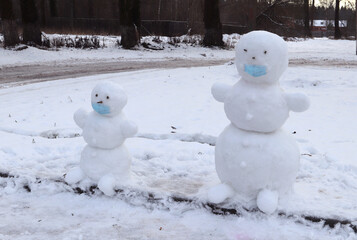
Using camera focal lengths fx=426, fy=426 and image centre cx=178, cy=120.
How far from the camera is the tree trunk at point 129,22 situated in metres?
19.1

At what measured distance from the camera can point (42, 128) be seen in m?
6.26

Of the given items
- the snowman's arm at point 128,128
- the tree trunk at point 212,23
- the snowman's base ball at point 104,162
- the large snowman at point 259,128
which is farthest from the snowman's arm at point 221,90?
the tree trunk at point 212,23

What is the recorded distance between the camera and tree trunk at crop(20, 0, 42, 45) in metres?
17.8

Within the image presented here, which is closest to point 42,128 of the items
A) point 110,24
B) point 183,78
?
point 183,78

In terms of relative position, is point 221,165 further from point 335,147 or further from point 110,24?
point 110,24

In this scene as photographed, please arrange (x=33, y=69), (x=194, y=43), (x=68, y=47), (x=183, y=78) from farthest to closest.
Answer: (x=194, y=43) → (x=68, y=47) → (x=33, y=69) → (x=183, y=78)

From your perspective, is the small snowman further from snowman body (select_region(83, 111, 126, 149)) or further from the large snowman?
the large snowman

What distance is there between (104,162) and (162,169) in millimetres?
847

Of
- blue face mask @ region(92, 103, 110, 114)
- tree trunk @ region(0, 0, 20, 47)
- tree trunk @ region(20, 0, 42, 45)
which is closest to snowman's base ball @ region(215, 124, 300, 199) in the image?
blue face mask @ region(92, 103, 110, 114)

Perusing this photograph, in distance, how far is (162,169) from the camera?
177 inches

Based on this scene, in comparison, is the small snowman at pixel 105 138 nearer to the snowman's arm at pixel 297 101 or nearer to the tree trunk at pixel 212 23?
the snowman's arm at pixel 297 101

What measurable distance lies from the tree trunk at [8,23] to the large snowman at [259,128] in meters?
15.5

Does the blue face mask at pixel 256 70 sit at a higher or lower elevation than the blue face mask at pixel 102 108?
higher

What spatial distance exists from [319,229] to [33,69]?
39.3ft
